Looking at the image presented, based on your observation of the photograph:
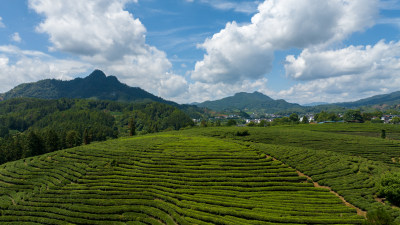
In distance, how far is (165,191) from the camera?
36.0 meters

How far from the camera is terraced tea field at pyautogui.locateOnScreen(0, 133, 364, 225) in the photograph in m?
28.5

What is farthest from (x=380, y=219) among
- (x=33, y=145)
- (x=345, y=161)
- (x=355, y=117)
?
(x=355, y=117)

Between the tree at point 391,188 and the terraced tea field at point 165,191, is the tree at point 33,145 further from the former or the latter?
the tree at point 391,188

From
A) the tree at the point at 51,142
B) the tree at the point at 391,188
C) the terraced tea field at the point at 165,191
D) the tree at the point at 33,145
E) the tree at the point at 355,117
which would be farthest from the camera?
the tree at the point at 355,117

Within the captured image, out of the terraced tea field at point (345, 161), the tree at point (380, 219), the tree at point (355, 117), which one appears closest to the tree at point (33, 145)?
the terraced tea field at point (345, 161)

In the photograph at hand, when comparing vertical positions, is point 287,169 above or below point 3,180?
above

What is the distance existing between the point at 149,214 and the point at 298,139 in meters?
73.9

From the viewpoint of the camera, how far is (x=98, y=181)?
135 ft

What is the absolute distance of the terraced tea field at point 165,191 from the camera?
2845 cm

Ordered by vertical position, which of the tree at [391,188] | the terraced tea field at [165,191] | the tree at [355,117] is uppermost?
the tree at [355,117]

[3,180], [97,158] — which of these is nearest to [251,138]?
[97,158]

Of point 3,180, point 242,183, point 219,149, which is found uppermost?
point 219,149

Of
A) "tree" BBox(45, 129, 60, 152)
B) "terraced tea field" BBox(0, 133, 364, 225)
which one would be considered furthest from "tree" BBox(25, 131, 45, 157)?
"terraced tea field" BBox(0, 133, 364, 225)

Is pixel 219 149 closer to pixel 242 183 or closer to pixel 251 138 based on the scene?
pixel 242 183
